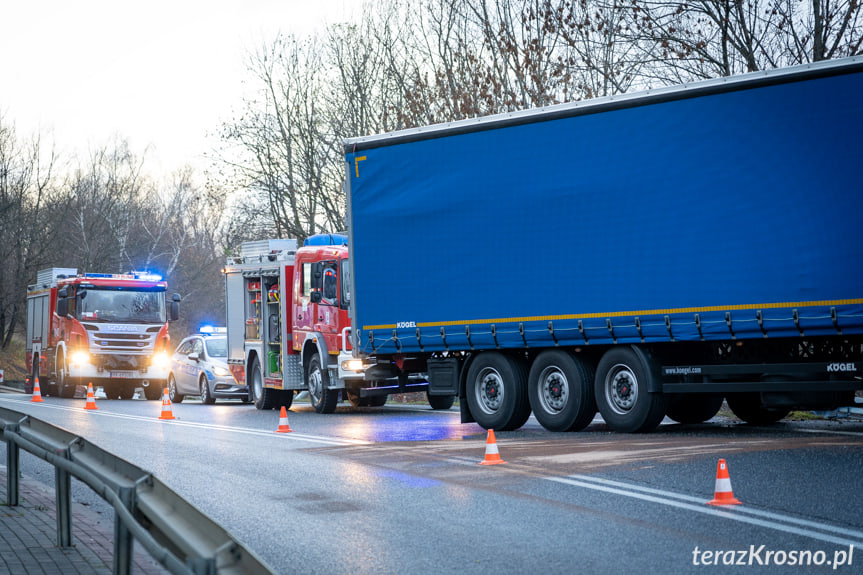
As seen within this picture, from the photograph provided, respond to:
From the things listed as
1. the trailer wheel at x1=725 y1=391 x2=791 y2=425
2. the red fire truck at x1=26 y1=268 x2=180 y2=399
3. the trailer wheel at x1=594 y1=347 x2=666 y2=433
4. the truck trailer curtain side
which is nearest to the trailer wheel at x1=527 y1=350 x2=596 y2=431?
the trailer wheel at x1=594 y1=347 x2=666 y2=433

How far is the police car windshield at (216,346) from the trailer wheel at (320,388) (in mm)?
5915

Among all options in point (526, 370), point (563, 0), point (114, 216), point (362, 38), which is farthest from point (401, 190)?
point (114, 216)

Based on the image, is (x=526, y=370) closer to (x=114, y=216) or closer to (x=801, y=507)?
(x=801, y=507)

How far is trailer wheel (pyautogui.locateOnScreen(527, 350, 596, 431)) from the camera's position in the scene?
48.4 feet

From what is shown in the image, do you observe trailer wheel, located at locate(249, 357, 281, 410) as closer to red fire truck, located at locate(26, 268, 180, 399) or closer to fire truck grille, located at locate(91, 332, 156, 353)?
red fire truck, located at locate(26, 268, 180, 399)

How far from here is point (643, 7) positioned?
869 inches

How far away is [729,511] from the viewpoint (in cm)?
834

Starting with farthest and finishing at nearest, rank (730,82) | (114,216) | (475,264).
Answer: (114,216) → (475,264) → (730,82)

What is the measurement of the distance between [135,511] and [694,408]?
11.6m

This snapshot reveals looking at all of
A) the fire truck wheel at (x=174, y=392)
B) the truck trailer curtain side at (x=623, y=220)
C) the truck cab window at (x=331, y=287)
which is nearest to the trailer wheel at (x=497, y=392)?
the truck trailer curtain side at (x=623, y=220)

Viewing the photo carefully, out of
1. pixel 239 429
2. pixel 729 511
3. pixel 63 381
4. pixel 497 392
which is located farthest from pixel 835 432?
pixel 63 381

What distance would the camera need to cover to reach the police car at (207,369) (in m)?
26.4

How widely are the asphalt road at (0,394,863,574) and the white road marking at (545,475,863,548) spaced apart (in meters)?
0.02

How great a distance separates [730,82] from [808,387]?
3414 mm
